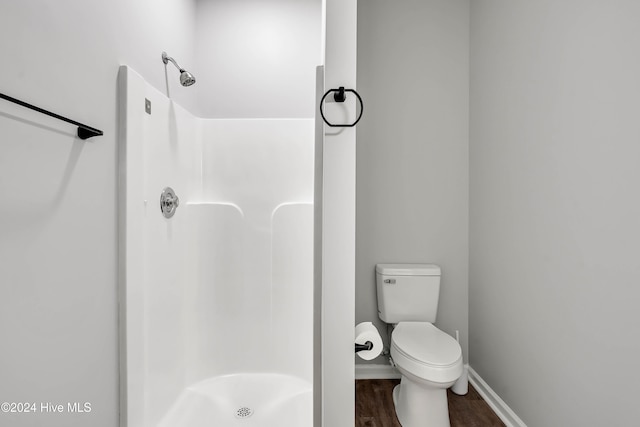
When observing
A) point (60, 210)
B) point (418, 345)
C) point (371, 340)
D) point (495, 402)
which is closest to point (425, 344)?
point (418, 345)

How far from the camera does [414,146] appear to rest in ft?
7.25

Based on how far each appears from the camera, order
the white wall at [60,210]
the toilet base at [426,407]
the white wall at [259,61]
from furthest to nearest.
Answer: the white wall at [259,61], the toilet base at [426,407], the white wall at [60,210]

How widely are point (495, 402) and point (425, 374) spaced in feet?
2.21

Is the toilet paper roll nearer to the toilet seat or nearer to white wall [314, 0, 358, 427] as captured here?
white wall [314, 0, 358, 427]

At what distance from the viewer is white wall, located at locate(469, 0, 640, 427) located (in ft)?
3.62

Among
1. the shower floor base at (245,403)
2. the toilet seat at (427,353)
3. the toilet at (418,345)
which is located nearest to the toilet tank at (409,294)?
the toilet at (418,345)

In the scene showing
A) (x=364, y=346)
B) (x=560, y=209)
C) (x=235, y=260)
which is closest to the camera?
(x=364, y=346)

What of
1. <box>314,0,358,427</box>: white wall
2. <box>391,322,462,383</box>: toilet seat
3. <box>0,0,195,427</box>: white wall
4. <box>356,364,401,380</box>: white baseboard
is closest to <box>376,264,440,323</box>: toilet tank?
<box>391,322,462,383</box>: toilet seat

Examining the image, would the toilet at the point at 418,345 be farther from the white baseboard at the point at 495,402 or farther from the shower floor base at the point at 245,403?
the shower floor base at the point at 245,403

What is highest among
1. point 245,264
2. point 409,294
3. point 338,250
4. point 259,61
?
point 259,61

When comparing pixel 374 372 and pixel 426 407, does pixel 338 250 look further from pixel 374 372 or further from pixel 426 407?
pixel 374 372

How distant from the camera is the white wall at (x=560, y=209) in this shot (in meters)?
1.10

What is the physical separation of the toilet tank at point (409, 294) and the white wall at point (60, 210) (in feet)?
4.95

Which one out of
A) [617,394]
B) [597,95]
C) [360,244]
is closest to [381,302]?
[360,244]
